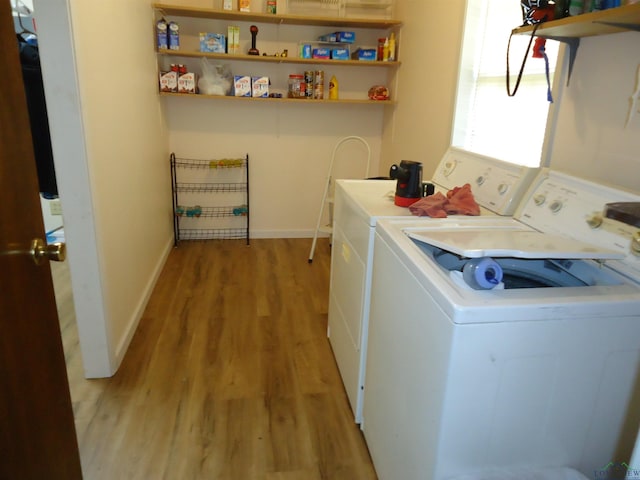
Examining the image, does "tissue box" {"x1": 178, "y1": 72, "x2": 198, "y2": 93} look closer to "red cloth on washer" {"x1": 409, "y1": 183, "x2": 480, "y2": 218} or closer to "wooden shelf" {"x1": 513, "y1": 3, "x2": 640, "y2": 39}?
"red cloth on washer" {"x1": 409, "y1": 183, "x2": 480, "y2": 218}

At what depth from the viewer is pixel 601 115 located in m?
1.58

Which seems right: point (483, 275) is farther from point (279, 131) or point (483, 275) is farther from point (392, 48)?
point (279, 131)

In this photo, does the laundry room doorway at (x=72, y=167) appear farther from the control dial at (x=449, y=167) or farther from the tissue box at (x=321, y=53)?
the tissue box at (x=321, y=53)

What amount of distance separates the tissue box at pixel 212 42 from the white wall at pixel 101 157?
1.81 feet

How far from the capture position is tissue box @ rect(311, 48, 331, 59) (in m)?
3.74

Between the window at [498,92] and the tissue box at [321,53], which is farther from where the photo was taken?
the tissue box at [321,53]

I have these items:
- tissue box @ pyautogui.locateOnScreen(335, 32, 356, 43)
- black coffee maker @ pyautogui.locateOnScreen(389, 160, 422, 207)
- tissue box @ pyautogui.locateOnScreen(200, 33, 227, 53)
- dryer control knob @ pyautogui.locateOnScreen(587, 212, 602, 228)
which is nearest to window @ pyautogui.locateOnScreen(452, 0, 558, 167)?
black coffee maker @ pyautogui.locateOnScreen(389, 160, 422, 207)

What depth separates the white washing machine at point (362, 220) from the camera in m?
1.75

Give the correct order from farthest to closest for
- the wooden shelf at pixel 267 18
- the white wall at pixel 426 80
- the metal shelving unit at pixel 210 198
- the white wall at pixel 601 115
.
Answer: the metal shelving unit at pixel 210 198
the wooden shelf at pixel 267 18
the white wall at pixel 426 80
the white wall at pixel 601 115

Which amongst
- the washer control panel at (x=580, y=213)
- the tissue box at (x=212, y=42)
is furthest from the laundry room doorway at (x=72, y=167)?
the tissue box at (x=212, y=42)

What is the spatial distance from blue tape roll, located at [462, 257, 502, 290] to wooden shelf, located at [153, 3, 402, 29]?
2955 mm

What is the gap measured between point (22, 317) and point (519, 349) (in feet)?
3.67

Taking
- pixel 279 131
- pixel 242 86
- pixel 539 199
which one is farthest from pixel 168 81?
pixel 539 199

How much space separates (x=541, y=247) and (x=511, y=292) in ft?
0.59
